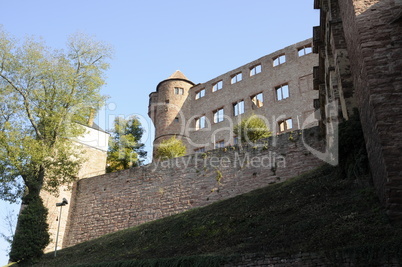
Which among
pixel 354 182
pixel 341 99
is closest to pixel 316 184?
pixel 354 182

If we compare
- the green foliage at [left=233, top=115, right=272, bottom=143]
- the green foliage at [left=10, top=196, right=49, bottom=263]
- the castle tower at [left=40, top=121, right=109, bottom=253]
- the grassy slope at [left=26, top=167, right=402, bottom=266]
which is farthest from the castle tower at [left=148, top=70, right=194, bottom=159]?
the grassy slope at [left=26, top=167, right=402, bottom=266]

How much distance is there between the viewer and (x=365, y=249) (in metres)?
6.75

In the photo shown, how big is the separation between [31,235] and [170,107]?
62.8 feet

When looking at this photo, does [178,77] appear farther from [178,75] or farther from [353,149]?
[353,149]

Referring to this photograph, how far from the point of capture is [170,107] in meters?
34.5

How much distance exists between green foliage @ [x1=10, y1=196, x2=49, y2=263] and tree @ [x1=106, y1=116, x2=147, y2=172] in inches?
466

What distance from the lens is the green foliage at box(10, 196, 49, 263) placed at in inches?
653

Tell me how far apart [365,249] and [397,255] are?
49cm

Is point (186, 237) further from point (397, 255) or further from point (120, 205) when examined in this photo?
point (120, 205)

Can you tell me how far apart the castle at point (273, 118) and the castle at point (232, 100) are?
0.08 metres

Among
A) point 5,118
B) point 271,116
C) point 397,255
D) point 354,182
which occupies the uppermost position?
point 271,116

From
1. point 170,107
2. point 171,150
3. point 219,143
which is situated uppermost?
point 170,107

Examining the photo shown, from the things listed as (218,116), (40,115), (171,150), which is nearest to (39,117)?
(40,115)

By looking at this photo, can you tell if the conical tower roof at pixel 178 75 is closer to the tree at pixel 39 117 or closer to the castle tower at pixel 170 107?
the castle tower at pixel 170 107
